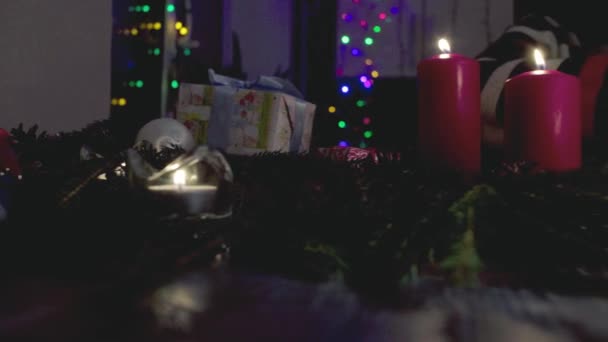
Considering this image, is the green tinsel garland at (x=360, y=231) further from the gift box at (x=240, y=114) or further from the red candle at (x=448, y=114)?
the gift box at (x=240, y=114)

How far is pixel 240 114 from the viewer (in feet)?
4.94

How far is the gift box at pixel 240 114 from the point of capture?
1471mm

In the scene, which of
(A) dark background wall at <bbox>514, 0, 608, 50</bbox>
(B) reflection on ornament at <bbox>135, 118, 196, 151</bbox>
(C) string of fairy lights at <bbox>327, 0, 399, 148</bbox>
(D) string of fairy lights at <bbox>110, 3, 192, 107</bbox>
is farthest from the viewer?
(C) string of fairy lights at <bbox>327, 0, 399, 148</bbox>

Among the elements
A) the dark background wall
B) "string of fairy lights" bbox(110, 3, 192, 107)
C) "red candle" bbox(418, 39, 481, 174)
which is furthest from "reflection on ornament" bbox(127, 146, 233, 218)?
the dark background wall

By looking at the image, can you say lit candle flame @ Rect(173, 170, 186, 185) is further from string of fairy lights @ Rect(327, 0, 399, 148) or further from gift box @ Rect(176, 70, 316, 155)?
string of fairy lights @ Rect(327, 0, 399, 148)

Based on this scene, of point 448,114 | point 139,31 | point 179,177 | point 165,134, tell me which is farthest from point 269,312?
point 139,31

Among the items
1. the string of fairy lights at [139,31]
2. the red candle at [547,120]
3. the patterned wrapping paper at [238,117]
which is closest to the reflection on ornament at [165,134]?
the patterned wrapping paper at [238,117]

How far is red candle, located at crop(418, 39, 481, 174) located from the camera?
2.09 ft

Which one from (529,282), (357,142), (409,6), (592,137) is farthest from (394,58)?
(529,282)

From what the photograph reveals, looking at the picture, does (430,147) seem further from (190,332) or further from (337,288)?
(190,332)

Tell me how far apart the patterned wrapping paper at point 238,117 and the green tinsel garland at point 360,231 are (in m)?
0.93

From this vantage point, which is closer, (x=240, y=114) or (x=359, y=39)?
(x=240, y=114)

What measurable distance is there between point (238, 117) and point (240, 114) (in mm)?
11

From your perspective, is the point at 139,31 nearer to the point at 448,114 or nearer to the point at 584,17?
the point at 448,114
